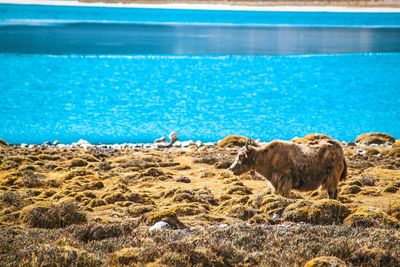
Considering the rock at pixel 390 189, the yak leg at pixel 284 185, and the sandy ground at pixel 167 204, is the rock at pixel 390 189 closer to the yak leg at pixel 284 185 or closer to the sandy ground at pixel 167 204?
the sandy ground at pixel 167 204

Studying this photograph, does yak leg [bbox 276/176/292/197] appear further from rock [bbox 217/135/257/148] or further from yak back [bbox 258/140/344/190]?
rock [bbox 217/135/257/148]

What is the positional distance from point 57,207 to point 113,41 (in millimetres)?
78718

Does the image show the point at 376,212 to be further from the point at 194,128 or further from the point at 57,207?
the point at 194,128

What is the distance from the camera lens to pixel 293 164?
45.2ft

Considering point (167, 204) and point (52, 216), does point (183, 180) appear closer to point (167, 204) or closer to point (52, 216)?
point (167, 204)

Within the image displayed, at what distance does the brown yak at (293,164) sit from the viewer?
543 inches

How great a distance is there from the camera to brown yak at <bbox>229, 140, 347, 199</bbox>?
45.3ft

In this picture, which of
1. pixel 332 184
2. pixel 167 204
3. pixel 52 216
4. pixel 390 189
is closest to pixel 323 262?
pixel 52 216

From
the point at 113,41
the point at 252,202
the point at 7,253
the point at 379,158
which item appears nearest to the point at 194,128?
the point at 379,158

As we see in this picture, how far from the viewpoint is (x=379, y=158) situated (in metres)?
22.8

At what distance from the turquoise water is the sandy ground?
12.1 m

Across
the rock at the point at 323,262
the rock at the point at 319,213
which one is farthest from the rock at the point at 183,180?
the rock at the point at 323,262

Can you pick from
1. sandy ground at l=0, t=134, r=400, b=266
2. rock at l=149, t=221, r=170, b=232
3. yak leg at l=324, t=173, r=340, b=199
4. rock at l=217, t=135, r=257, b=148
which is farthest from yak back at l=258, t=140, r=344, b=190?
rock at l=217, t=135, r=257, b=148

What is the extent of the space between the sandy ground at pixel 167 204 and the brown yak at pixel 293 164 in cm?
44
